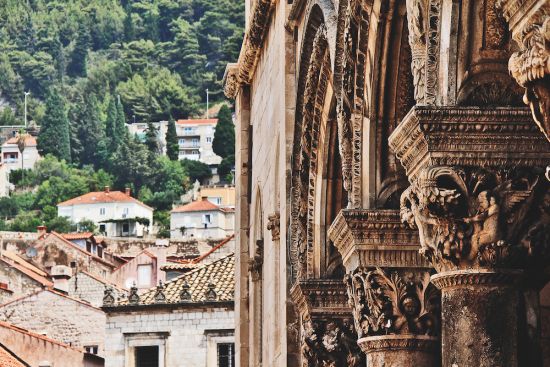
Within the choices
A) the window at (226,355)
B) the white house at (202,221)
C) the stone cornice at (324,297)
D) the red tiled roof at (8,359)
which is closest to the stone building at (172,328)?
the window at (226,355)

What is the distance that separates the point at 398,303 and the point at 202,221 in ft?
549

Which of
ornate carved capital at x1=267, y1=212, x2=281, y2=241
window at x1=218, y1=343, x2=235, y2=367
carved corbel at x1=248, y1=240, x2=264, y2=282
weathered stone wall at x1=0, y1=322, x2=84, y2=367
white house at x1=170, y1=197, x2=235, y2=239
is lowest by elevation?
ornate carved capital at x1=267, y1=212, x2=281, y2=241

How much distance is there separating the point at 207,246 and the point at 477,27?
408 ft

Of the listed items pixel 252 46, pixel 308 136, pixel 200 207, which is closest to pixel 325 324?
pixel 308 136

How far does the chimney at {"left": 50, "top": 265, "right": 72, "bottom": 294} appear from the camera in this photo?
104m

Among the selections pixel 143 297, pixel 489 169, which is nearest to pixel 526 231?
pixel 489 169

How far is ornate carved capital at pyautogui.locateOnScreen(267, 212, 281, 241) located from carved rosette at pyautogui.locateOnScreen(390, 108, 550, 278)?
38.4 feet

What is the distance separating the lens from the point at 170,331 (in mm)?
64625

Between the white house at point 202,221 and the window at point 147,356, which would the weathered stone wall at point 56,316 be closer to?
the window at point 147,356

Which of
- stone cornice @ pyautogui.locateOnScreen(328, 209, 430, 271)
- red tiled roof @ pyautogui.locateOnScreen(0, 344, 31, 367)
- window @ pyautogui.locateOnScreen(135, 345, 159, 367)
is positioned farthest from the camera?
window @ pyautogui.locateOnScreen(135, 345, 159, 367)

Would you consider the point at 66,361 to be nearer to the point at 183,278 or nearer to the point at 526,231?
the point at 183,278

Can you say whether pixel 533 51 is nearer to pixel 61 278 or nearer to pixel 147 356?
pixel 147 356

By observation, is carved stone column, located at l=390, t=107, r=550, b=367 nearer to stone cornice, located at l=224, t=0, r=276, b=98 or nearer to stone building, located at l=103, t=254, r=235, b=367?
stone cornice, located at l=224, t=0, r=276, b=98

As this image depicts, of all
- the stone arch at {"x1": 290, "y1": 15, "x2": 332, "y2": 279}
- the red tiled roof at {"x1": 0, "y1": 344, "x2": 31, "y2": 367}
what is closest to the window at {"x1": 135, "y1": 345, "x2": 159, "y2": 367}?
the red tiled roof at {"x1": 0, "y1": 344, "x2": 31, "y2": 367}
